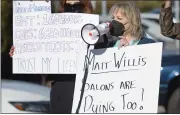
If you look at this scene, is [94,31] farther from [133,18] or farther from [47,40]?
[47,40]

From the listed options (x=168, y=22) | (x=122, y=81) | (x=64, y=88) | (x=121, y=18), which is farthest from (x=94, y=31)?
(x=64, y=88)

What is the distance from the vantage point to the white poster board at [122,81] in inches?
148

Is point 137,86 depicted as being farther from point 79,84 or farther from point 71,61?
point 71,61

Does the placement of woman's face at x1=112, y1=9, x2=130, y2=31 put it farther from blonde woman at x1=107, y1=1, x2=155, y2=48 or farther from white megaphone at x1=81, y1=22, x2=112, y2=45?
white megaphone at x1=81, y1=22, x2=112, y2=45

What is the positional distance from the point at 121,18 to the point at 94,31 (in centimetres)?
30

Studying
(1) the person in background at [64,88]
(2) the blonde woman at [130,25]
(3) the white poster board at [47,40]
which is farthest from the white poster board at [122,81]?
(3) the white poster board at [47,40]

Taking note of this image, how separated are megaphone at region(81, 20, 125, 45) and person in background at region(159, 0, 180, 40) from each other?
50 centimetres

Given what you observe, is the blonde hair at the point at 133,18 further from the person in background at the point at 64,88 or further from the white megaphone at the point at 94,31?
the person in background at the point at 64,88

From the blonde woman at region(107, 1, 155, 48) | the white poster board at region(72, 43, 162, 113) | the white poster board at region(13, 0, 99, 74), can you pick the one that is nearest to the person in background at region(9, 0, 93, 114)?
the white poster board at region(13, 0, 99, 74)

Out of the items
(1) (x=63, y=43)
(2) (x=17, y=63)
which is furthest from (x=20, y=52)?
(1) (x=63, y=43)

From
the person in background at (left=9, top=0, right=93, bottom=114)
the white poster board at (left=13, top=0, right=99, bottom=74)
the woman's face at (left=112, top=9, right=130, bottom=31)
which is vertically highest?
the woman's face at (left=112, top=9, right=130, bottom=31)

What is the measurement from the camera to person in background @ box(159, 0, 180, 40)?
13.9 feet

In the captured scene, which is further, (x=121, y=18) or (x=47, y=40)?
(x=47, y=40)

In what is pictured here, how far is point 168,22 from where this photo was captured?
4.29 meters
